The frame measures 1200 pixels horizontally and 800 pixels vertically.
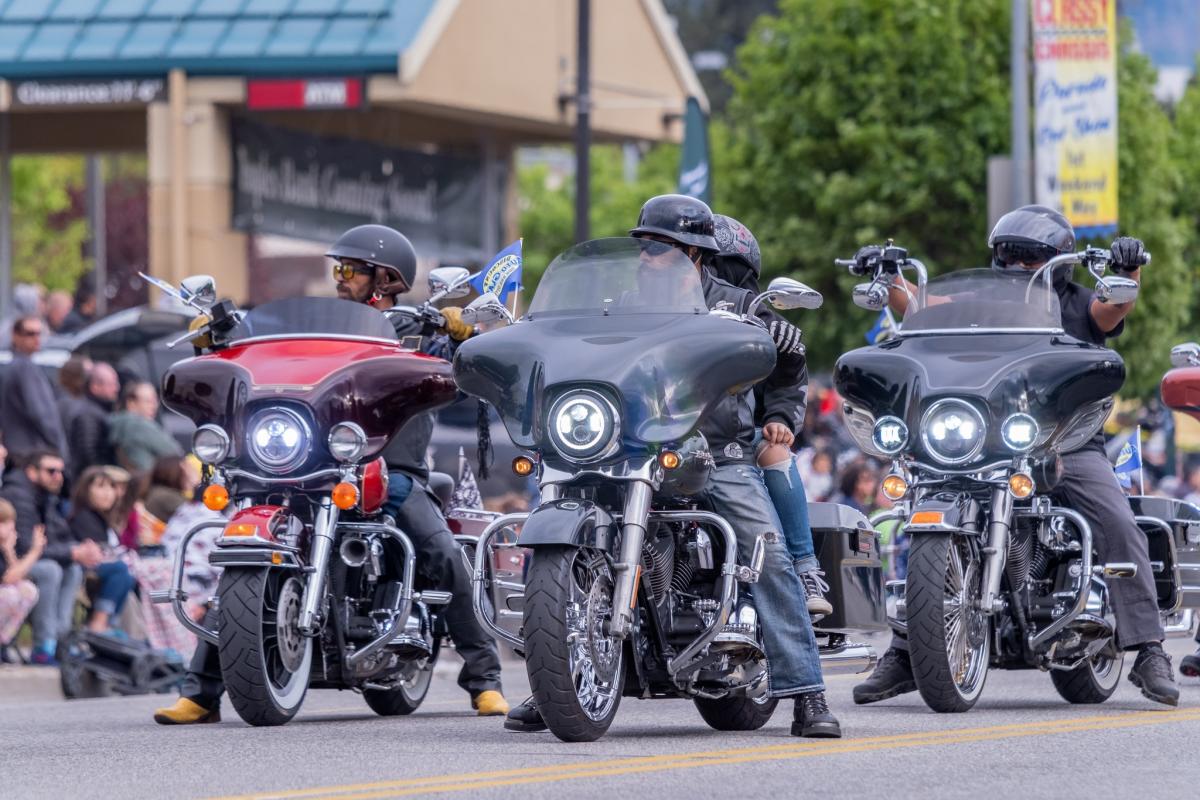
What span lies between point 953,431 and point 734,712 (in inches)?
57.1

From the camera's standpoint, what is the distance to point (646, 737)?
8883mm

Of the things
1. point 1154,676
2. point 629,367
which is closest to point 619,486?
point 629,367

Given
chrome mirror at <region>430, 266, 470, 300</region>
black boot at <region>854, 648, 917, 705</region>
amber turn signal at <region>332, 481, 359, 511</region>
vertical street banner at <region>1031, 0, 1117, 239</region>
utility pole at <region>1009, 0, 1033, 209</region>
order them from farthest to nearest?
utility pole at <region>1009, 0, 1033, 209</region>
vertical street banner at <region>1031, 0, 1117, 239</region>
black boot at <region>854, 648, 917, 705</region>
chrome mirror at <region>430, 266, 470, 300</region>
amber turn signal at <region>332, 481, 359, 511</region>

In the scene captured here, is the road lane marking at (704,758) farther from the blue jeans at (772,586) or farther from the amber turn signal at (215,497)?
the amber turn signal at (215,497)

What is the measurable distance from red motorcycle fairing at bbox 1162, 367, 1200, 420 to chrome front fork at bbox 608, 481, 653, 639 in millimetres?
4134

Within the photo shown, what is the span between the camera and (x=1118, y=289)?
1005 cm

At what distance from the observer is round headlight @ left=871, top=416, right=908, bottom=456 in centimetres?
990

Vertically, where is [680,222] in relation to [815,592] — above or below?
above

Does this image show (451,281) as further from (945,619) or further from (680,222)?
(945,619)

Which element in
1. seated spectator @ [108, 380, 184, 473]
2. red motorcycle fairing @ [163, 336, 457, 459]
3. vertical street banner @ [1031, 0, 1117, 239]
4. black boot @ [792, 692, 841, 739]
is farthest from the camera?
vertical street banner @ [1031, 0, 1117, 239]

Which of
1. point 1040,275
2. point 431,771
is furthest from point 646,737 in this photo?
point 1040,275

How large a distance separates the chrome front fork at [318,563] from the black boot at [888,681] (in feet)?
7.64

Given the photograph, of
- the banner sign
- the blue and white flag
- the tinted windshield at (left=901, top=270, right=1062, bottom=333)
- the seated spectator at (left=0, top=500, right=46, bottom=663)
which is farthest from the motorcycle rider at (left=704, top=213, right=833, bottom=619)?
the banner sign

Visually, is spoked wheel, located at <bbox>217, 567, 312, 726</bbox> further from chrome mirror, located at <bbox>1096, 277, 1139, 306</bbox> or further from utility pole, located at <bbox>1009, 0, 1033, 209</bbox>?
utility pole, located at <bbox>1009, 0, 1033, 209</bbox>
